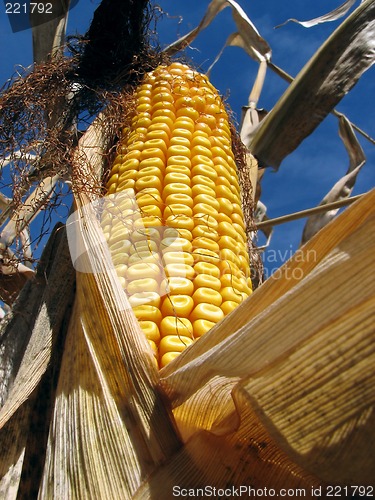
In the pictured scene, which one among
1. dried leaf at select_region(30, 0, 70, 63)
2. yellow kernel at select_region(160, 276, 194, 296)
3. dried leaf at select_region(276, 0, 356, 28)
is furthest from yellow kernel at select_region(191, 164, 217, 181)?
dried leaf at select_region(276, 0, 356, 28)

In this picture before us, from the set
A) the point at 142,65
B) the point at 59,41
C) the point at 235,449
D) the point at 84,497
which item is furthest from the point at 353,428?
the point at 59,41

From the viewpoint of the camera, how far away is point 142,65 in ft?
8.53

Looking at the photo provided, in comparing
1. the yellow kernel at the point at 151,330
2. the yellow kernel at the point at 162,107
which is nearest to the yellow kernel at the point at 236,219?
the yellow kernel at the point at 162,107

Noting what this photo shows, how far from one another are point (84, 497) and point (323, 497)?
0.46 m

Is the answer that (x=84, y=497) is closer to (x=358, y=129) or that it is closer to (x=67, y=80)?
(x=67, y=80)

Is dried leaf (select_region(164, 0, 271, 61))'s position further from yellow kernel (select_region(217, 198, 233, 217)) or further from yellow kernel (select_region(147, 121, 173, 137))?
yellow kernel (select_region(217, 198, 233, 217))

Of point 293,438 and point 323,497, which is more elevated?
point 293,438

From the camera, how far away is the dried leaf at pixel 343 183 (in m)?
3.78

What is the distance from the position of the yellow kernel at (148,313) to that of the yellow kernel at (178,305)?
0.02 meters

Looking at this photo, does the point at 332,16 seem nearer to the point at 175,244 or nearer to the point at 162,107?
the point at 162,107

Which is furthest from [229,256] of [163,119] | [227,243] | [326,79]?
[326,79]

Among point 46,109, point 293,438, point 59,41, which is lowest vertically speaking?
point 293,438

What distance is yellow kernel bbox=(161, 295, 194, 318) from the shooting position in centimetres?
150

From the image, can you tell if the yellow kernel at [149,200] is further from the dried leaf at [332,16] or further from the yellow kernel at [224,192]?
the dried leaf at [332,16]
